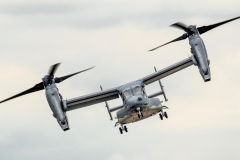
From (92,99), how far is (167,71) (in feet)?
25.2

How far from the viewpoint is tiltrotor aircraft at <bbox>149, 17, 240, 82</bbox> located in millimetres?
57406

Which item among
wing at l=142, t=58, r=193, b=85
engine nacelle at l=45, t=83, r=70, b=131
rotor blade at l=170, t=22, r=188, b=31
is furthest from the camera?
wing at l=142, t=58, r=193, b=85

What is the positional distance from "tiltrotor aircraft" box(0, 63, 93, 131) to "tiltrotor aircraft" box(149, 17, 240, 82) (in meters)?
11.2

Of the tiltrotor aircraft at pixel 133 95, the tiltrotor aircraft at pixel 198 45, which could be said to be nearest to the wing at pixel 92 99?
the tiltrotor aircraft at pixel 133 95

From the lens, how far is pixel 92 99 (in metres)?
62.0

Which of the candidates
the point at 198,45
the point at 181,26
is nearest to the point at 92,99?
the point at 181,26

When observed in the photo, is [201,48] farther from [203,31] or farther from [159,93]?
[159,93]

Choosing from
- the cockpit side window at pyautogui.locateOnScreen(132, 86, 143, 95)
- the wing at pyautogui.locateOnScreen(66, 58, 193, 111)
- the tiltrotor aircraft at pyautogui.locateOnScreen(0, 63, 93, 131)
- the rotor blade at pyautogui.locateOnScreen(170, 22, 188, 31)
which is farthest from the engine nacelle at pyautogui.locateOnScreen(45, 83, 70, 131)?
the rotor blade at pyautogui.locateOnScreen(170, 22, 188, 31)

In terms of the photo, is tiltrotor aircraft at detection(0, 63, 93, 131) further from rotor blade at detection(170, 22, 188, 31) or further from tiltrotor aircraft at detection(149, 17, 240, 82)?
tiltrotor aircraft at detection(149, 17, 240, 82)

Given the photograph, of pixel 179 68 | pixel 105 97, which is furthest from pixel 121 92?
pixel 179 68

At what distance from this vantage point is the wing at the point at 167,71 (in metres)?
62.1

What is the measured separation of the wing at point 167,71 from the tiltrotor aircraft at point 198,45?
2.65 metres

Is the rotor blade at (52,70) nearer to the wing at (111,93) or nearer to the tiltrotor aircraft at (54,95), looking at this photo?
the tiltrotor aircraft at (54,95)

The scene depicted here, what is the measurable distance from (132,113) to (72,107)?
7355 mm
